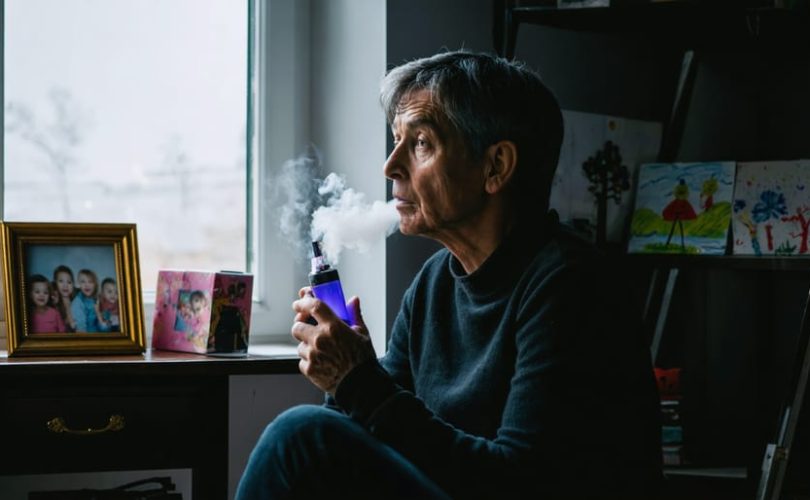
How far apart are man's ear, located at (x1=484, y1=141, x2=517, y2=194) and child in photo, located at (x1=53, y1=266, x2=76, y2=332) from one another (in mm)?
923

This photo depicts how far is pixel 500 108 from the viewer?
63.4 inches

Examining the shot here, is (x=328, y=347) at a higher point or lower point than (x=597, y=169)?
lower

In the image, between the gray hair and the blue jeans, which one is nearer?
the blue jeans

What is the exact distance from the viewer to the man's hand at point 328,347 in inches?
59.8

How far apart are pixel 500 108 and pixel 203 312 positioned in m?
0.83

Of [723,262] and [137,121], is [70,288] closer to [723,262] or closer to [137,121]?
[137,121]

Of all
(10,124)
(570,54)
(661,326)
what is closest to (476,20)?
(570,54)

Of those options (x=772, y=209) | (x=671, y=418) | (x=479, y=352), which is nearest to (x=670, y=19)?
(x=772, y=209)

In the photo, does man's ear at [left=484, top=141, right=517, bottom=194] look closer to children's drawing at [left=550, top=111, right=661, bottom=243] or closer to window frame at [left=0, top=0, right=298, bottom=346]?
children's drawing at [left=550, top=111, right=661, bottom=243]

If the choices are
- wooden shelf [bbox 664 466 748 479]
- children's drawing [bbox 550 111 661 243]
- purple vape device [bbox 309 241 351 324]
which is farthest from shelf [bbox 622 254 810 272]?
purple vape device [bbox 309 241 351 324]

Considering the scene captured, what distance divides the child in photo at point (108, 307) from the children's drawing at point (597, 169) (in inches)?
41.6

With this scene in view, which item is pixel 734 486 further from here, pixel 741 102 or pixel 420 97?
pixel 420 97

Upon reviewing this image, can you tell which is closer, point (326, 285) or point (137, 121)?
point (326, 285)

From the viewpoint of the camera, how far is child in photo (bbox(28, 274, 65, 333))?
1.99 m
